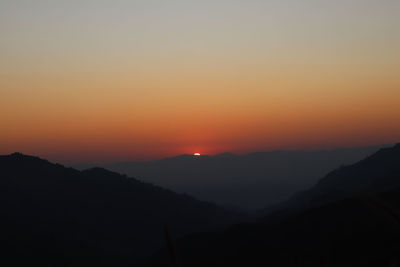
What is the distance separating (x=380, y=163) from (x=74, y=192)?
348 feet

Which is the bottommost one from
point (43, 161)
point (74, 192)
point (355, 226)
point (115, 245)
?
point (115, 245)

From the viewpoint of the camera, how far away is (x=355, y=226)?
46.5 meters

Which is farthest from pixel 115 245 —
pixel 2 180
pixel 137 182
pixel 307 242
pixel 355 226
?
pixel 355 226

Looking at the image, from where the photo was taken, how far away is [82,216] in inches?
4624

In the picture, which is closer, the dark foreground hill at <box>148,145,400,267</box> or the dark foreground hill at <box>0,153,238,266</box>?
the dark foreground hill at <box>148,145,400,267</box>

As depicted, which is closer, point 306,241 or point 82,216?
point 306,241

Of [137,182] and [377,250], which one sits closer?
[377,250]

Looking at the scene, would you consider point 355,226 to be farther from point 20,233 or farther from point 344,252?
point 20,233

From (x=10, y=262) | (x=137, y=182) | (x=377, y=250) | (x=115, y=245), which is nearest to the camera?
(x=377, y=250)

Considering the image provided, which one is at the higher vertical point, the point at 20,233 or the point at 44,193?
the point at 44,193

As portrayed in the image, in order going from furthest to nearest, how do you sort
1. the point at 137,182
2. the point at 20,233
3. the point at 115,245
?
the point at 137,182 < the point at 115,245 < the point at 20,233

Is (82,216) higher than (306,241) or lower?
higher

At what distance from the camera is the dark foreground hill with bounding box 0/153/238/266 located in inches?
3622

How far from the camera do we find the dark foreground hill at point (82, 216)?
92.0 metres
